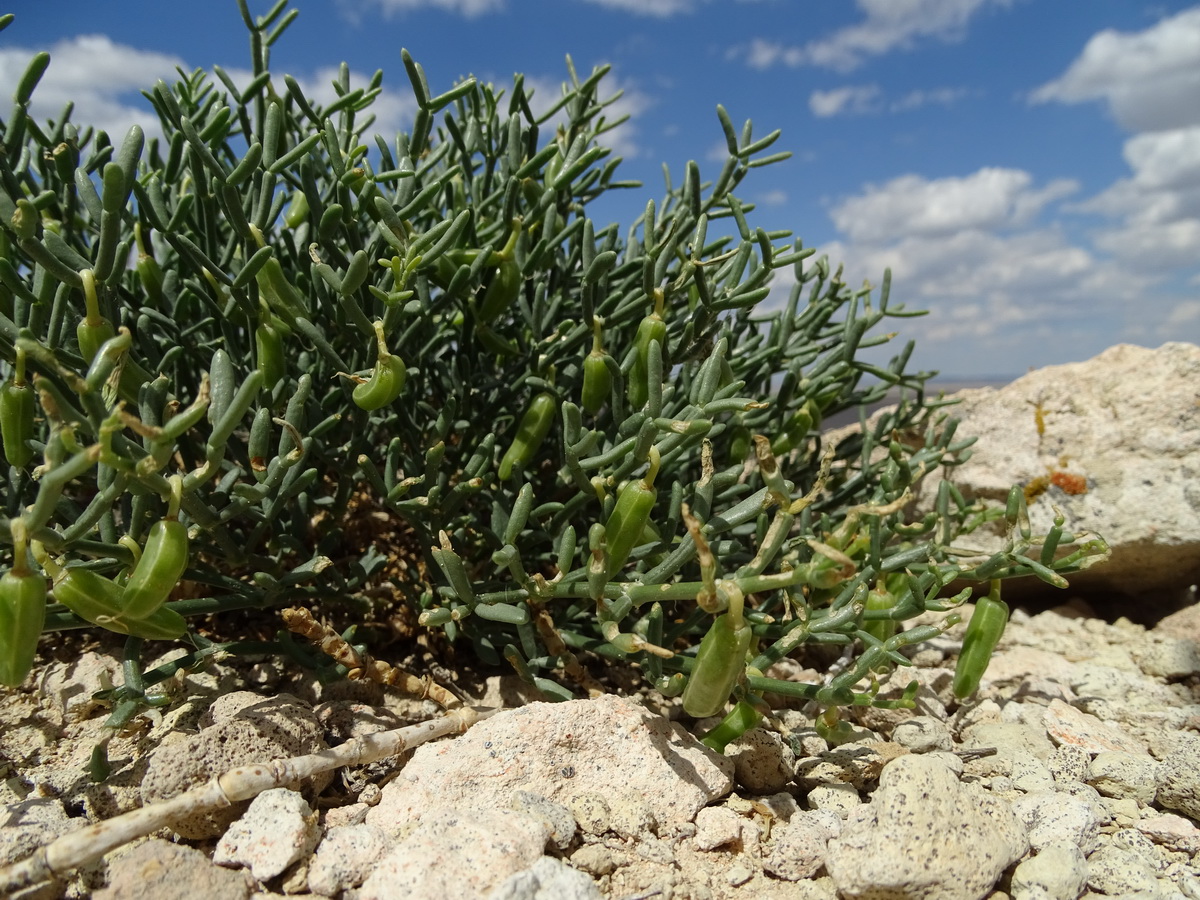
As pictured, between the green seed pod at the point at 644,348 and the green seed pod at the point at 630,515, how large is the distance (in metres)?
0.32

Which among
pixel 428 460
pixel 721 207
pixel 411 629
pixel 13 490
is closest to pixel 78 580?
pixel 13 490

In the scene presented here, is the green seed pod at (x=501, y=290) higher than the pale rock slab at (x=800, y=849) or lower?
higher

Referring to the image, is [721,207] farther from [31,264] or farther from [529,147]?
[31,264]

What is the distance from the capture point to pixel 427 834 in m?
1.52

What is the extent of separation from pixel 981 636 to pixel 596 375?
110cm

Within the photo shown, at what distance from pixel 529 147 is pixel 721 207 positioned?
0.60 meters

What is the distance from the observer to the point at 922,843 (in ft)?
5.13

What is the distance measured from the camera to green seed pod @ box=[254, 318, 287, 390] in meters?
1.90

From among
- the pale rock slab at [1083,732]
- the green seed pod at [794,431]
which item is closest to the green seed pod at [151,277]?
the green seed pod at [794,431]

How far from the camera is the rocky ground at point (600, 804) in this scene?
1497 millimetres

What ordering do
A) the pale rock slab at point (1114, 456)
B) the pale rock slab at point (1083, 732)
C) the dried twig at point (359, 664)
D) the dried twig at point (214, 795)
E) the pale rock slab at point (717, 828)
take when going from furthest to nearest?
the pale rock slab at point (1114, 456) < the pale rock slab at point (1083, 732) < the dried twig at point (359, 664) < the pale rock slab at point (717, 828) < the dried twig at point (214, 795)

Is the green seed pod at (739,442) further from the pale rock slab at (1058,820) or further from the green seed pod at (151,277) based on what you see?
the green seed pod at (151,277)

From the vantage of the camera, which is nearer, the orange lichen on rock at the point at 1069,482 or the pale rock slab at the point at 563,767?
the pale rock slab at the point at 563,767

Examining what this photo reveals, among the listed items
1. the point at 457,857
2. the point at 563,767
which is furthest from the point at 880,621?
the point at 457,857
